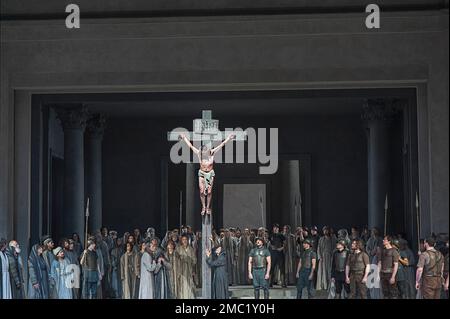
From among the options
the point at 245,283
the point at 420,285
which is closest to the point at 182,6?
the point at 245,283

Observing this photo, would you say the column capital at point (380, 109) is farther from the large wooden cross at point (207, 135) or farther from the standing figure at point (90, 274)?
the standing figure at point (90, 274)

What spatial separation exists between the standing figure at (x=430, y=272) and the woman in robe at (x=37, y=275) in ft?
21.6

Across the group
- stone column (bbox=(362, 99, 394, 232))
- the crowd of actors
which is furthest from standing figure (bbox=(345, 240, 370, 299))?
stone column (bbox=(362, 99, 394, 232))

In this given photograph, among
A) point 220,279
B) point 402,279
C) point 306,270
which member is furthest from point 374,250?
point 220,279

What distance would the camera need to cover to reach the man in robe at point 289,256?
20.0 m

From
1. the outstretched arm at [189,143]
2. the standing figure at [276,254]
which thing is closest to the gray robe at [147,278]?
the outstretched arm at [189,143]

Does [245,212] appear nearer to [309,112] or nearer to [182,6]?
[309,112]

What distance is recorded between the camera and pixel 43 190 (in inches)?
792

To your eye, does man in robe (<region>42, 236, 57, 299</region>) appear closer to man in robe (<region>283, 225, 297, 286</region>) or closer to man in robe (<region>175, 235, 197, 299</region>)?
man in robe (<region>175, 235, 197, 299</region>)

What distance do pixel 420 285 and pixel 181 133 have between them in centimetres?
570

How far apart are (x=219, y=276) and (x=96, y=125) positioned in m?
4.98

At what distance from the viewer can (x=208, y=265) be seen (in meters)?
18.9

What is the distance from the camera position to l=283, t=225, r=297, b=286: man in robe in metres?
20.0
